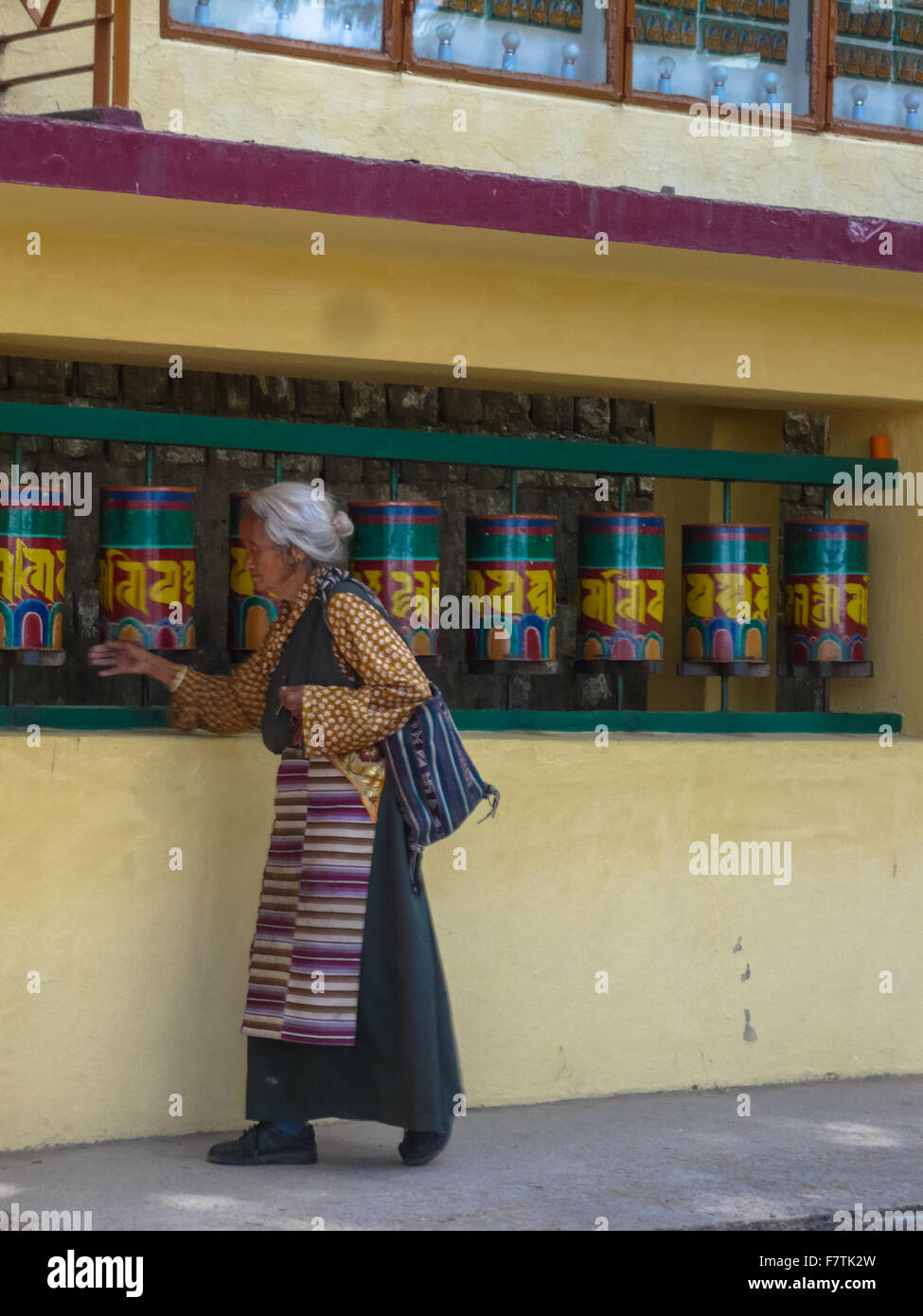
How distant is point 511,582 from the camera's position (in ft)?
17.8

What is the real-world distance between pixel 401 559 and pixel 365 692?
3.23 feet

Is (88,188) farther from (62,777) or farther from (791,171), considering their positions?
(791,171)

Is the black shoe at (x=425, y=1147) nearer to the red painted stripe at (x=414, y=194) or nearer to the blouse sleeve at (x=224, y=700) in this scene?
the blouse sleeve at (x=224, y=700)

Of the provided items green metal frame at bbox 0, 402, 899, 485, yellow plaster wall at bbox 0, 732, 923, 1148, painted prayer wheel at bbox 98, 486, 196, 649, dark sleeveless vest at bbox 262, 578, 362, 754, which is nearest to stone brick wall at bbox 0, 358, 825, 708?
green metal frame at bbox 0, 402, 899, 485


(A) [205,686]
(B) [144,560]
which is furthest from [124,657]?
(B) [144,560]

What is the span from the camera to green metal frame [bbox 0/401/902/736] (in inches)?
192

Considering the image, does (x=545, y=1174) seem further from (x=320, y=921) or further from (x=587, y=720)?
(x=587, y=720)

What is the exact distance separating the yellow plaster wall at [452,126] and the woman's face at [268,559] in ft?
6.01

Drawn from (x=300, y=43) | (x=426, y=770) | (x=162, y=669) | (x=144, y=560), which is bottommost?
(x=426, y=770)

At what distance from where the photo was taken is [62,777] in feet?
15.4

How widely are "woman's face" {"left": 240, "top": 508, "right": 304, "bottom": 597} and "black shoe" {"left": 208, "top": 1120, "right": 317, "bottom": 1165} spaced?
1.30 meters

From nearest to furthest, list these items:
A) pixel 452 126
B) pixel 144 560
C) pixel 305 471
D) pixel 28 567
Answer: pixel 28 567 → pixel 144 560 → pixel 452 126 → pixel 305 471

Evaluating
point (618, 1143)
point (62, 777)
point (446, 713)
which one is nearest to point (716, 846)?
point (618, 1143)

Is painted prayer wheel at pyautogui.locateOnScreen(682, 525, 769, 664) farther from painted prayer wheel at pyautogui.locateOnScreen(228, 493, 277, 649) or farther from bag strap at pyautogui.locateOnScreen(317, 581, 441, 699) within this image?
bag strap at pyautogui.locateOnScreen(317, 581, 441, 699)
